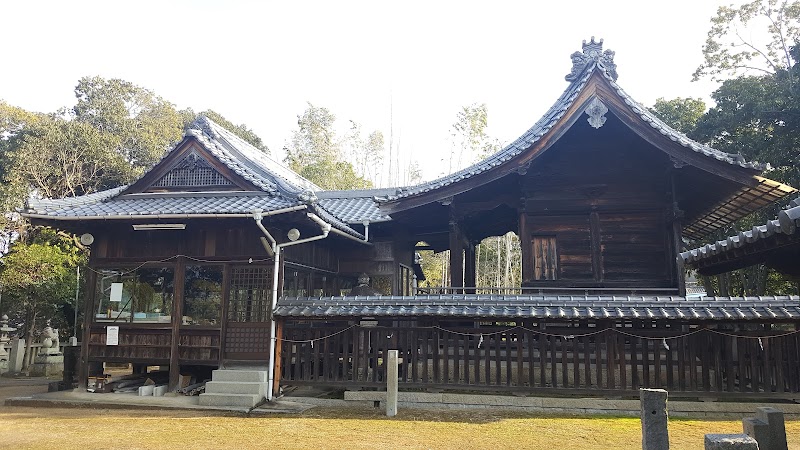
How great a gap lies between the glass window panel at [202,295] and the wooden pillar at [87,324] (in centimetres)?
243

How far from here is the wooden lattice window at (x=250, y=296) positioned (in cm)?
1265

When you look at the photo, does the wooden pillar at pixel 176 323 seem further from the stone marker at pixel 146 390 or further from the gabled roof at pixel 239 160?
the gabled roof at pixel 239 160

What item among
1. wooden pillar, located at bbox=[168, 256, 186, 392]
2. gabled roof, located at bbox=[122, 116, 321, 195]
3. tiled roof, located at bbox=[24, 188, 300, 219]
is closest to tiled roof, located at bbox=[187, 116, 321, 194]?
gabled roof, located at bbox=[122, 116, 321, 195]

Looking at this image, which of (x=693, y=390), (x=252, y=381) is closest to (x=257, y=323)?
(x=252, y=381)

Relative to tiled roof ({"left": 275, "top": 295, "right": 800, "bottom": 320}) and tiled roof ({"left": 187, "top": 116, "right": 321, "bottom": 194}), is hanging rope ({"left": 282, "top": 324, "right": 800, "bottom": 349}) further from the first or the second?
tiled roof ({"left": 187, "top": 116, "right": 321, "bottom": 194})

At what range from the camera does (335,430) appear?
895 cm

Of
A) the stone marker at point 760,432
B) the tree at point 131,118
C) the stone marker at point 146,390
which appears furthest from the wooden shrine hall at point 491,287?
the tree at point 131,118

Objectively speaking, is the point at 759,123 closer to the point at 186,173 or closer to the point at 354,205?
the point at 354,205

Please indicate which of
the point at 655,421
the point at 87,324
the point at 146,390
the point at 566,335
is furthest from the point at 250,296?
the point at 655,421

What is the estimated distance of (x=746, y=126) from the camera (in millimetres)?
21562

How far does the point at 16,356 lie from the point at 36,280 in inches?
133

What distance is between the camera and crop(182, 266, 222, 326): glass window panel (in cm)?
1273

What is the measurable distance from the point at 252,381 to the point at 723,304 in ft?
31.1

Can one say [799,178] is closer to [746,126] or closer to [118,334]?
[746,126]
